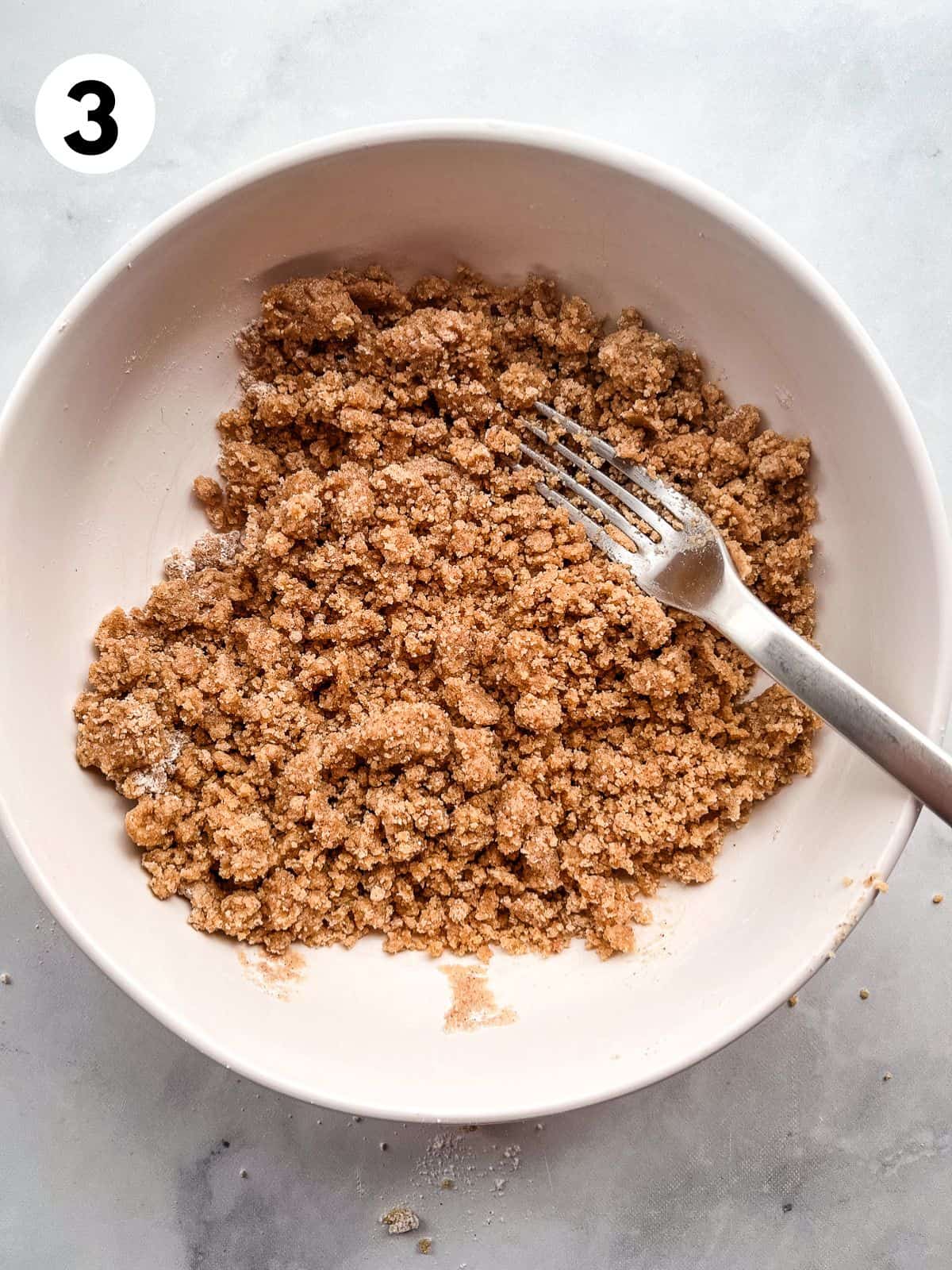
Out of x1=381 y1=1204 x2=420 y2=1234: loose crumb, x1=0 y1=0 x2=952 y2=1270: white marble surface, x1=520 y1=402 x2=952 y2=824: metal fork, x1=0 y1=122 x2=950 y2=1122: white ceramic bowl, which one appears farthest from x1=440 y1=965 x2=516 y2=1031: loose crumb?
x1=520 y1=402 x2=952 y2=824: metal fork

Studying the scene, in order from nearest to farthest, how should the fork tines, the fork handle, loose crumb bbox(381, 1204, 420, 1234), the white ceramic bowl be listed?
the fork handle < the white ceramic bowl < the fork tines < loose crumb bbox(381, 1204, 420, 1234)

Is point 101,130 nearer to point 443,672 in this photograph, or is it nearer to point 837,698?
point 443,672

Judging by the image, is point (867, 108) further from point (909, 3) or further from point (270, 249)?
point (270, 249)

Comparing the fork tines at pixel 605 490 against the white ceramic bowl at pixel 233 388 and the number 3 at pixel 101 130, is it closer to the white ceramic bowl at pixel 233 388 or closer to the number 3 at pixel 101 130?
the white ceramic bowl at pixel 233 388

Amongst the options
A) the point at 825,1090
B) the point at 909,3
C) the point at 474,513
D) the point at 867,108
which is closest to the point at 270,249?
the point at 474,513

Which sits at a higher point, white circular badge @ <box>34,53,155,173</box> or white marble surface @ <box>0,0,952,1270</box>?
white circular badge @ <box>34,53,155,173</box>

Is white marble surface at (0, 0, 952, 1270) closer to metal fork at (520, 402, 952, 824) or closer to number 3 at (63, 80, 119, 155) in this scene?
number 3 at (63, 80, 119, 155)
